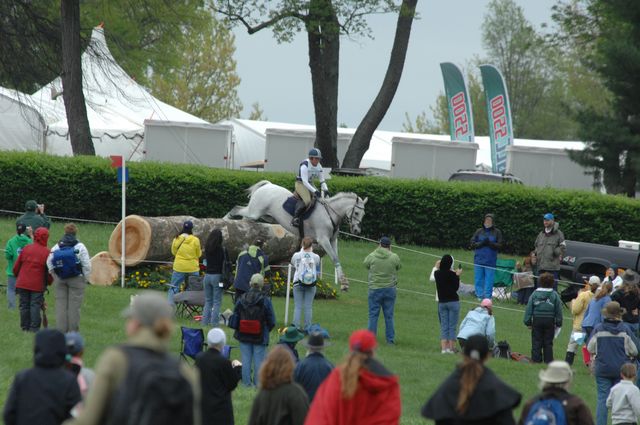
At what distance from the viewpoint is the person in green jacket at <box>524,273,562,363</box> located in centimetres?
1794

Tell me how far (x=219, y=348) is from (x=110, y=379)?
5.27 metres

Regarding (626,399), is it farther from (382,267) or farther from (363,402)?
(382,267)

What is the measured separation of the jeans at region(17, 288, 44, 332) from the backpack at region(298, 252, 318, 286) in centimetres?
429

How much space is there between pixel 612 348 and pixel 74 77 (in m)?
24.3

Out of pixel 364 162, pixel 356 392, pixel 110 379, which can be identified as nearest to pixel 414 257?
pixel 364 162

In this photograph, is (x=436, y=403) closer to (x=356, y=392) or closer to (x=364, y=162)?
(x=356, y=392)

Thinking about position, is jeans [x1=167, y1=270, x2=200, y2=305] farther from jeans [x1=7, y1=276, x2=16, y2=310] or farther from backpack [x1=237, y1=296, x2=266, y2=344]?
backpack [x1=237, y1=296, x2=266, y2=344]

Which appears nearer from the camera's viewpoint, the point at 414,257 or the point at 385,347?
the point at 385,347

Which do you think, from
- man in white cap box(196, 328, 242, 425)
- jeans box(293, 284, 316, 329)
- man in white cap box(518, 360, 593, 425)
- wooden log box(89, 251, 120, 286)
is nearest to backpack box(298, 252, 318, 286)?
jeans box(293, 284, 316, 329)

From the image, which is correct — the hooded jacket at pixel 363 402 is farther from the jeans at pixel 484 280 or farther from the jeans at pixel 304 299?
the jeans at pixel 484 280

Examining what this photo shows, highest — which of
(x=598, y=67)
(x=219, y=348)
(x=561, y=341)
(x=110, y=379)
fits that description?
(x=598, y=67)

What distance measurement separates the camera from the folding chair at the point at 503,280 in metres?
26.6

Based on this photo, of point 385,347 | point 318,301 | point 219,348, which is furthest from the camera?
point 318,301

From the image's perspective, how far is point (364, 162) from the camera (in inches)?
1948
